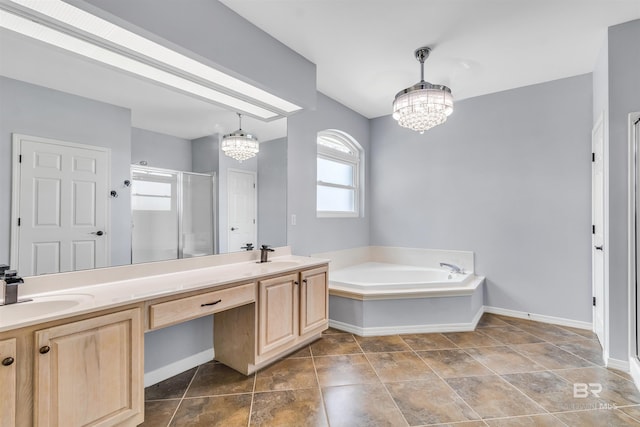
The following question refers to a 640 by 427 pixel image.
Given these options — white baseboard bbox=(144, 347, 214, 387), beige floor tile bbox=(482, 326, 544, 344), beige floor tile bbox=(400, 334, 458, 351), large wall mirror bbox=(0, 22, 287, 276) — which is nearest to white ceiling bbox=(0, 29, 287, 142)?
large wall mirror bbox=(0, 22, 287, 276)

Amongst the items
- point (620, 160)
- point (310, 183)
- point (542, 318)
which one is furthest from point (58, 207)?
point (542, 318)

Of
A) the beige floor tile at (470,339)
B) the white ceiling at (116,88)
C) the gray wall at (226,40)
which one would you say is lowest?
the beige floor tile at (470,339)

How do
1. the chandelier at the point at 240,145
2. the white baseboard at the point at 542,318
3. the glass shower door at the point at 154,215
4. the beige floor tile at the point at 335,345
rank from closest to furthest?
the glass shower door at the point at 154,215 → the chandelier at the point at 240,145 → the beige floor tile at the point at 335,345 → the white baseboard at the point at 542,318

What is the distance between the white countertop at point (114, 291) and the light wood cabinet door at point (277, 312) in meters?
0.10

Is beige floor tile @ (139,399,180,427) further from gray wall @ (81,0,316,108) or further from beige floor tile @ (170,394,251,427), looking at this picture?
gray wall @ (81,0,316,108)

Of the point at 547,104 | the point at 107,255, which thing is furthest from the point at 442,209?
the point at 107,255

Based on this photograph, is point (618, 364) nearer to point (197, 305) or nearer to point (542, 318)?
point (542, 318)

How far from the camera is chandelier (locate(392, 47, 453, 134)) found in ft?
7.70

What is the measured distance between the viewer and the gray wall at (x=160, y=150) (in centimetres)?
193

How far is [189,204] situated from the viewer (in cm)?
221

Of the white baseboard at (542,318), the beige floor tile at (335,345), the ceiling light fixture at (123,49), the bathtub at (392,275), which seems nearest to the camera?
the ceiling light fixture at (123,49)

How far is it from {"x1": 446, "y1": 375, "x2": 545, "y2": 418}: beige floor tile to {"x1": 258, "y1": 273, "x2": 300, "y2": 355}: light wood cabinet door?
1.24 m

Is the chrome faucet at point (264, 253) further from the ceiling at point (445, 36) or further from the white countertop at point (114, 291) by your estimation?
the ceiling at point (445, 36)

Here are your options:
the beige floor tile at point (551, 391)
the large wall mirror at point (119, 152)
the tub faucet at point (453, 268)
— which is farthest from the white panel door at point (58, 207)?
the tub faucet at point (453, 268)
